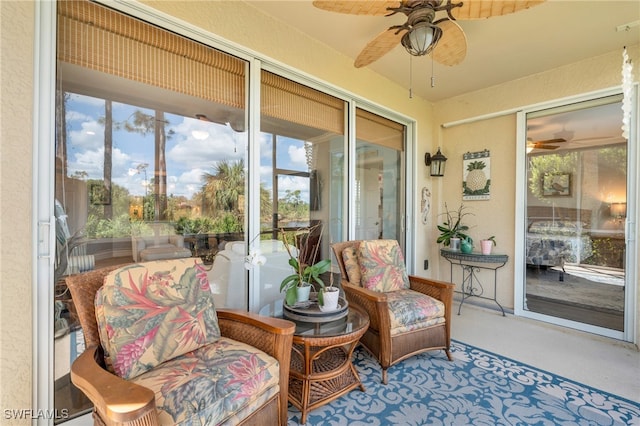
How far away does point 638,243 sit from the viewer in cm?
281

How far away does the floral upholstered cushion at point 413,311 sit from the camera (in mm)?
2215

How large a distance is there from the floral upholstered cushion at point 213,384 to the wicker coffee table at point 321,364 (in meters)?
0.32

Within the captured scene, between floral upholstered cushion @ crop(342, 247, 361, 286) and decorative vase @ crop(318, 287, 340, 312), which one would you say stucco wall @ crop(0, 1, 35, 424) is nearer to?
decorative vase @ crop(318, 287, 340, 312)

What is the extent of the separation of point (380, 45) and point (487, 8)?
70cm

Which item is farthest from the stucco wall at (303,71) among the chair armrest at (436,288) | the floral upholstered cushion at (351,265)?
the floral upholstered cushion at (351,265)

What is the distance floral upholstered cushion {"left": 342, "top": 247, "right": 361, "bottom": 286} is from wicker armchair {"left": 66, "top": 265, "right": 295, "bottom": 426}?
1.15m

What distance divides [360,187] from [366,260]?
1.11 metres

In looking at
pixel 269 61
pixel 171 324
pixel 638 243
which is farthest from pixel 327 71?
pixel 638 243

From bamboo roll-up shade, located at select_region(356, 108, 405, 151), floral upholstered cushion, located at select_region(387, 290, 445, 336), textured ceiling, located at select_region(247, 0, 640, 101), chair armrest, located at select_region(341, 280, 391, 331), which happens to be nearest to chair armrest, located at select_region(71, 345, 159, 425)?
chair armrest, located at select_region(341, 280, 391, 331)

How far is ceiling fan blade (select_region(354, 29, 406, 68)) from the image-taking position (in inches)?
Result: 77.0

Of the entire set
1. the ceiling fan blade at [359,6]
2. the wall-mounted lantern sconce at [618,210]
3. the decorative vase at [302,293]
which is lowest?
the decorative vase at [302,293]

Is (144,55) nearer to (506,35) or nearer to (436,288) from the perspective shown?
(436,288)

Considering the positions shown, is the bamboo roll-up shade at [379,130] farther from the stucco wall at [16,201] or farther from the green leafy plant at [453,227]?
the stucco wall at [16,201]

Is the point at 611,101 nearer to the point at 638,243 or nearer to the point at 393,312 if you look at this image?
the point at 638,243
